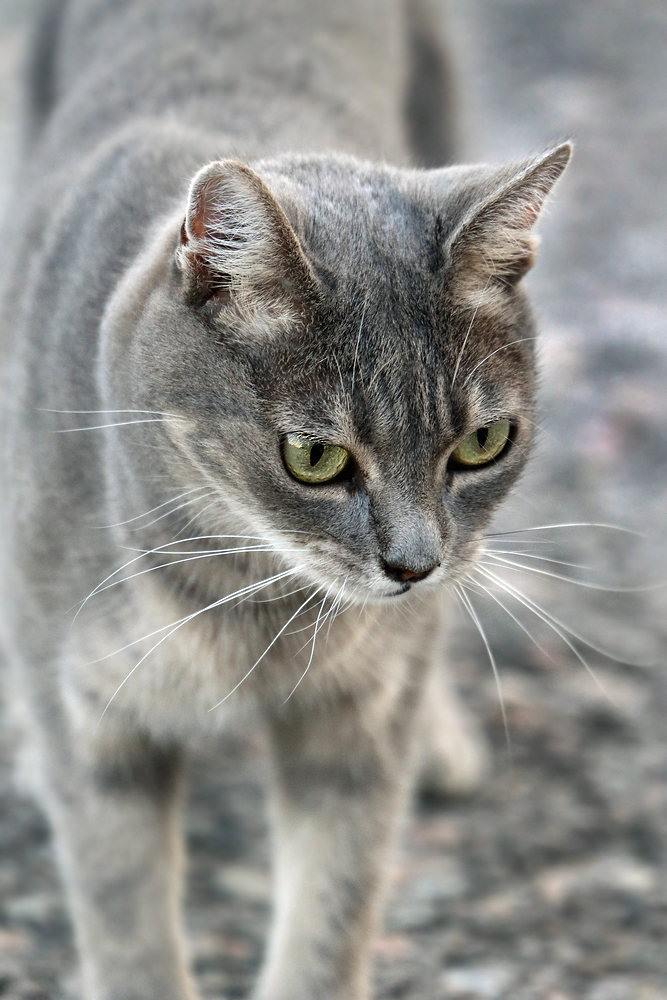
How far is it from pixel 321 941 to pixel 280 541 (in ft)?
2.69

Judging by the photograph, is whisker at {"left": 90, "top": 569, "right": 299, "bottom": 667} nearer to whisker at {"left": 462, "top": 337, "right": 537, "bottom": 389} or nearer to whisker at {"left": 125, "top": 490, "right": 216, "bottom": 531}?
whisker at {"left": 125, "top": 490, "right": 216, "bottom": 531}

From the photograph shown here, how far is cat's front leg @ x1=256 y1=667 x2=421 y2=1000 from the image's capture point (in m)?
2.22

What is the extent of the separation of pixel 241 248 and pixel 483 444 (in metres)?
0.48

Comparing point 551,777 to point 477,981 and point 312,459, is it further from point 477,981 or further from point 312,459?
point 312,459

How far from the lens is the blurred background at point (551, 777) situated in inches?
103

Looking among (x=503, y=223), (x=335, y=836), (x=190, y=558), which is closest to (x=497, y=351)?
(x=503, y=223)

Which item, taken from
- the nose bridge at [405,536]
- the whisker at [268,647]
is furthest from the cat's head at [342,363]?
the whisker at [268,647]

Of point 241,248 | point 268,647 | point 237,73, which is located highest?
point 237,73

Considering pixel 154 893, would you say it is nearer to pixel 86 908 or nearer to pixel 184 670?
pixel 86 908

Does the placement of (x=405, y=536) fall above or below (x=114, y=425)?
below

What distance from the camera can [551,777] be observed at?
3.23 meters

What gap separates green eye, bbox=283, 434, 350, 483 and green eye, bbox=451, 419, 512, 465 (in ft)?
0.64

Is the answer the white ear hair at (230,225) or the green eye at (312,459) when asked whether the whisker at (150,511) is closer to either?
the green eye at (312,459)

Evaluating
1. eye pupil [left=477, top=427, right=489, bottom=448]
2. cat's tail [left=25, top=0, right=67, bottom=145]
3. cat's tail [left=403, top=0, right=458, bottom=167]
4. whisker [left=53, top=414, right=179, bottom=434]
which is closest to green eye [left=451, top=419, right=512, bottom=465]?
eye pupil [left=477, top=427, right=489, bottom=448]
